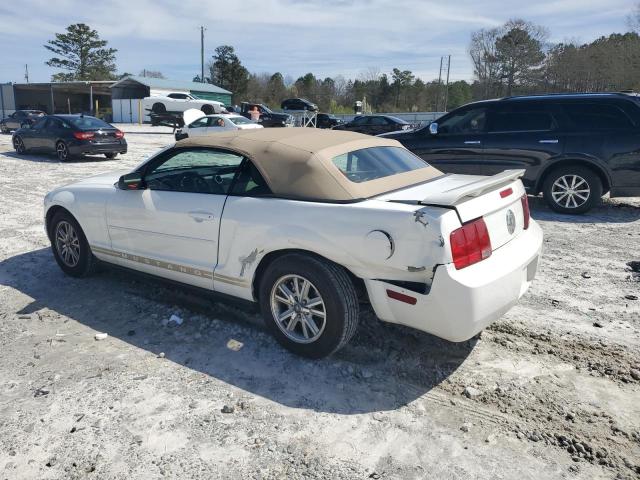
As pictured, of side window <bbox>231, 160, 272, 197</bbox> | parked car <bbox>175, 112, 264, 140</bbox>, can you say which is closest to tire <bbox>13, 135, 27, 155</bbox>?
parked car <bbox>175, 112, 264, 140</bbox>

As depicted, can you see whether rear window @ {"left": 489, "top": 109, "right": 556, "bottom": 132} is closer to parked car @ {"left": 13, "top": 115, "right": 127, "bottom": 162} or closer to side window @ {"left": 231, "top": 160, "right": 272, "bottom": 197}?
side window @ {"left": 231, "top": 160, "right": 272, "bottom": 197}

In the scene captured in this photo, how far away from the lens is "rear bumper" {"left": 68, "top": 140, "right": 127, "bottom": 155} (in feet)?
50.0

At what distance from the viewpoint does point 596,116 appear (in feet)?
25.3

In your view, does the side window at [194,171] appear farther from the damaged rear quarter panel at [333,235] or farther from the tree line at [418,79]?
the tree line at [418,79]

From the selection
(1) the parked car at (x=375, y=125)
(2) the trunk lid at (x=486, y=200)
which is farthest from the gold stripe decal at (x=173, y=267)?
(1) the parked car at (x=375, y=125)

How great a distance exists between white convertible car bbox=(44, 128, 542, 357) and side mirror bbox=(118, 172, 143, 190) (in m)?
0.02

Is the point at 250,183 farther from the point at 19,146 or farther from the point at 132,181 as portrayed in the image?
the point at 19,146

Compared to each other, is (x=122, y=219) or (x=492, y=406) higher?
(x=122, y=219)

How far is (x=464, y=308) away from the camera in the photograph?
114 inches

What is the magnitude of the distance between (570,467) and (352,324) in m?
1.43

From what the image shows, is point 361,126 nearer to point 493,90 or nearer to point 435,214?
point 435,214

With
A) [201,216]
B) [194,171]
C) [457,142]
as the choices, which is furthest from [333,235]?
[457,142]

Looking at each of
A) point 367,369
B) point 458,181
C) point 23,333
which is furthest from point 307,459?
point 23,333

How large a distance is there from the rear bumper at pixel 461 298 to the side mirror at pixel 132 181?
2.34m
